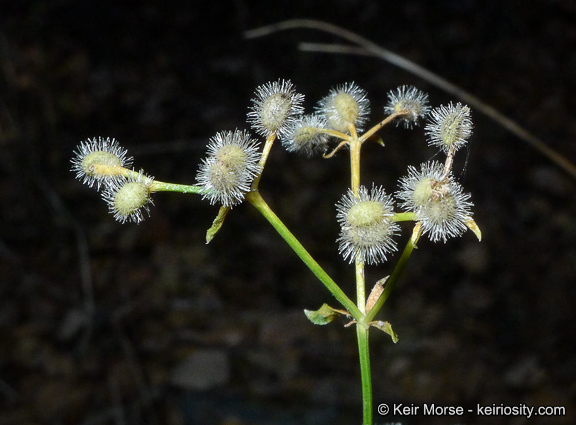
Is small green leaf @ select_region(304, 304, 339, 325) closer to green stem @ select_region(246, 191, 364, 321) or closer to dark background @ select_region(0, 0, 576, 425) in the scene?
green stem @ select_region(246, 191, 364, 321)

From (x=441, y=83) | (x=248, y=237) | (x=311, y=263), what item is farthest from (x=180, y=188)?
(x=248, y=237)

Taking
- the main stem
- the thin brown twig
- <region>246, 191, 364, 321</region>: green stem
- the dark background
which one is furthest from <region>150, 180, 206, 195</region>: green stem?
the dark background

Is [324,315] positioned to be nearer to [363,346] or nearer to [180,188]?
[363,346]

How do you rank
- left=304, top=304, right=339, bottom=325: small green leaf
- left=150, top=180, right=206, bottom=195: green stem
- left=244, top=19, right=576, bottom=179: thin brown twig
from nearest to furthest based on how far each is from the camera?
left=150, top=180, right=206, bottom=195: green stem < left=304, top=304, right=339, bottom=325: small green leaf < left=244, top=19, right=576, bottom=179: thin brown twig

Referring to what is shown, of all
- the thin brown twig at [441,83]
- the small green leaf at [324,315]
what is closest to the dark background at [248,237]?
the thin brown twig at [441,83]

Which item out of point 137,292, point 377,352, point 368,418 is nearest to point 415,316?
point 377,352

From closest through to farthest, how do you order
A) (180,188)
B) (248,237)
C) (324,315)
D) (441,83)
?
(180,188) < (324,315) < (441,83) < (248,237)

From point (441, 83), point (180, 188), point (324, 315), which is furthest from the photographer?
point (441, 83)

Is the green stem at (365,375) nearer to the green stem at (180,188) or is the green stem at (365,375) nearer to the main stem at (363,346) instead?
the main stem at (363,346)

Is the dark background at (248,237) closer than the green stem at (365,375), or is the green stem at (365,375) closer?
the green stem at (365,375)

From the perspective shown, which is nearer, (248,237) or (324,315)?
(324,315)
